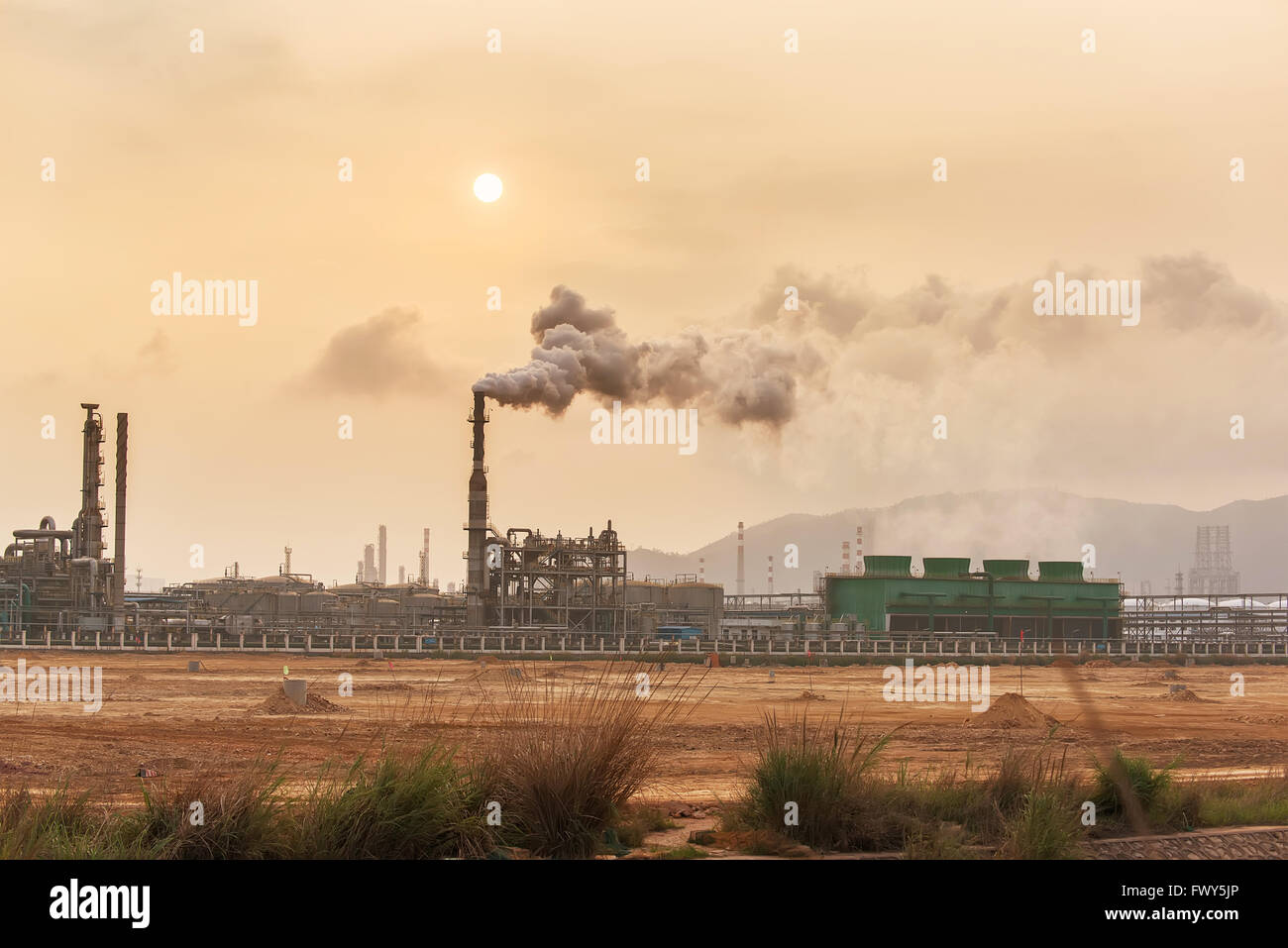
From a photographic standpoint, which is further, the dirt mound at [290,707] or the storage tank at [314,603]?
the storage tank at [314,603]

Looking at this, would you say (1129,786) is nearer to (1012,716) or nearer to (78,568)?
(1012,716)

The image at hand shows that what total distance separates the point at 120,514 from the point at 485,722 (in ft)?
248

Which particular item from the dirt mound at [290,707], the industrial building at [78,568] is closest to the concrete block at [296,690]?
the dirt mound at [290,707]

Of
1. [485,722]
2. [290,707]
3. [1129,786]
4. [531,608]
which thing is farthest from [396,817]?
[531,608]

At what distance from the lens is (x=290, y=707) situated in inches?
1309

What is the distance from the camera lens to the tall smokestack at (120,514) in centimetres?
8444

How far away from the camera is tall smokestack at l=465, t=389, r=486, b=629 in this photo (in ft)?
265

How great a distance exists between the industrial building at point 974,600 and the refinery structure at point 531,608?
4.7 inches

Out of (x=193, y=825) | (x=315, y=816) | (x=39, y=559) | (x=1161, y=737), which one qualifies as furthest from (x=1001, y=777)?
(x=39, y=559)

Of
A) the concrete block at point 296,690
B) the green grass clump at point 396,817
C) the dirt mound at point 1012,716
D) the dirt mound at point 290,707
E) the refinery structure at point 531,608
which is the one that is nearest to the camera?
the green grass clump at point 396,817

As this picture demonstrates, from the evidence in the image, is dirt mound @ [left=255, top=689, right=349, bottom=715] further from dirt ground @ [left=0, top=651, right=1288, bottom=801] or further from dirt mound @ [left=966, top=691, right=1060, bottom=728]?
dirt mound @ [left=966, top=691, right=1060, bottom=728]

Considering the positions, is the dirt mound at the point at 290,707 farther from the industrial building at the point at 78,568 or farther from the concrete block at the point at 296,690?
the industrial building at the point at 78,568

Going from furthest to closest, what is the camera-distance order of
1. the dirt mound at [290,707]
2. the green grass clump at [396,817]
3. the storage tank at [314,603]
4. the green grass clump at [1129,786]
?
the storage tank at [314,603]
the dirt mound at [290,707]
the green grass clump at [1129,786]
the green grass clump at [396,817]
